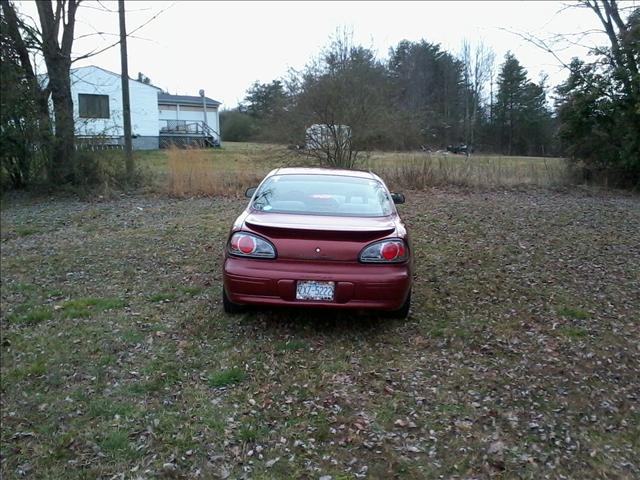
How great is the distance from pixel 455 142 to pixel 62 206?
38790mm

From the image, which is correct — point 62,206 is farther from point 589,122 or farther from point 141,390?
point 589,122

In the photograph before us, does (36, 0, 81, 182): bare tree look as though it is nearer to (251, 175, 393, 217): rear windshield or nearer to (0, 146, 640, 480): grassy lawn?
(0, 146, 640, 480): grassy lawn

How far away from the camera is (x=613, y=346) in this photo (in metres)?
4.68

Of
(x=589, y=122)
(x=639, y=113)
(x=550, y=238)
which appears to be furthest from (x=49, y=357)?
(x=589, y=122)

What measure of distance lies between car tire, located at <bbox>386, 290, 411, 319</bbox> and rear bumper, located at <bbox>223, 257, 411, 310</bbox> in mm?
327

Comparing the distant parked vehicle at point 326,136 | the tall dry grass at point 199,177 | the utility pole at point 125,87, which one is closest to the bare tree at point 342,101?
the distant parked vehicle at point 326,136

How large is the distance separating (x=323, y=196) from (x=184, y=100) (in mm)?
40356

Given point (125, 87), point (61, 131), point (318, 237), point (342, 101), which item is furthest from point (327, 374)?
point (125, 87)

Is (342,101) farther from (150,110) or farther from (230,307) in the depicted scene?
(150,110)

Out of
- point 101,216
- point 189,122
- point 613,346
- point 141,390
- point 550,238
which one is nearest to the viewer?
point 141,390

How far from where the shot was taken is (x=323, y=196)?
557 cm

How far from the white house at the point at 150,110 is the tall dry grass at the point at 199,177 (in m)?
2.73

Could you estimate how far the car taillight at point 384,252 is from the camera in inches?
185

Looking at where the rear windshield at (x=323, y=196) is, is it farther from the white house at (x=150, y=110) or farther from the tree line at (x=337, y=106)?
the white house at (x=150, y=110)
